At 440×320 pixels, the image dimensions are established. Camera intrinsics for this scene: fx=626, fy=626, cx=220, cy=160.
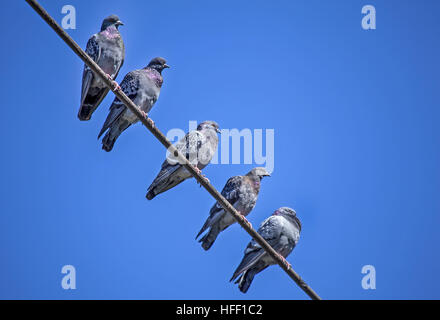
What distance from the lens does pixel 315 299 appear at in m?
7.24

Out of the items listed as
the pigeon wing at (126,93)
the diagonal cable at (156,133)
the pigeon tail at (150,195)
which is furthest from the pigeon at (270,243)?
the pigeon wing at (126,93)

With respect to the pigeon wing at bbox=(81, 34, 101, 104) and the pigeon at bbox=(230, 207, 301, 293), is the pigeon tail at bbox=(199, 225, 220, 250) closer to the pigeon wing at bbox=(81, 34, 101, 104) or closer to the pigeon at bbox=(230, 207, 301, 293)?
the pigeon at bbox=(230, 207, 301, 293)

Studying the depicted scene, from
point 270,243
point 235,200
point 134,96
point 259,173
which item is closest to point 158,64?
point 134,96

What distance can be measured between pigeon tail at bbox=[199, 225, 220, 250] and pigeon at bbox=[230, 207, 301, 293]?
0.58 m

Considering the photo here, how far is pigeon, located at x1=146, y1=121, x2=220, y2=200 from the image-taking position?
9914 mm

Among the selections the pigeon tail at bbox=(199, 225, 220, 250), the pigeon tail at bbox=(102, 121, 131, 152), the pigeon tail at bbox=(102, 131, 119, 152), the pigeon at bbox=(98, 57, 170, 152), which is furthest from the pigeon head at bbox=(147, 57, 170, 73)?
the pigeon tail at bbox=(199, 225, 220, 250)

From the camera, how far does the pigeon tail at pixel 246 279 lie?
10375mm

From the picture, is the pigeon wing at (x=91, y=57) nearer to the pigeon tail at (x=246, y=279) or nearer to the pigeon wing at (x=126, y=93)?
the pigeon wing at (x=126, y=93)

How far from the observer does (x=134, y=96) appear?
10539 millimetres

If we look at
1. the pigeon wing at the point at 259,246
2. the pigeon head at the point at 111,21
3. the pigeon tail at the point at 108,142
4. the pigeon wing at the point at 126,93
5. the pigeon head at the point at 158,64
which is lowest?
the pigeon wing at the point at 259,246

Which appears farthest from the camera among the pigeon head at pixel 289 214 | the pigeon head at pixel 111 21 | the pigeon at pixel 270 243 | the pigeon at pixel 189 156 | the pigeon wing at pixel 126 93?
the pigeon head at pixel 289 214
